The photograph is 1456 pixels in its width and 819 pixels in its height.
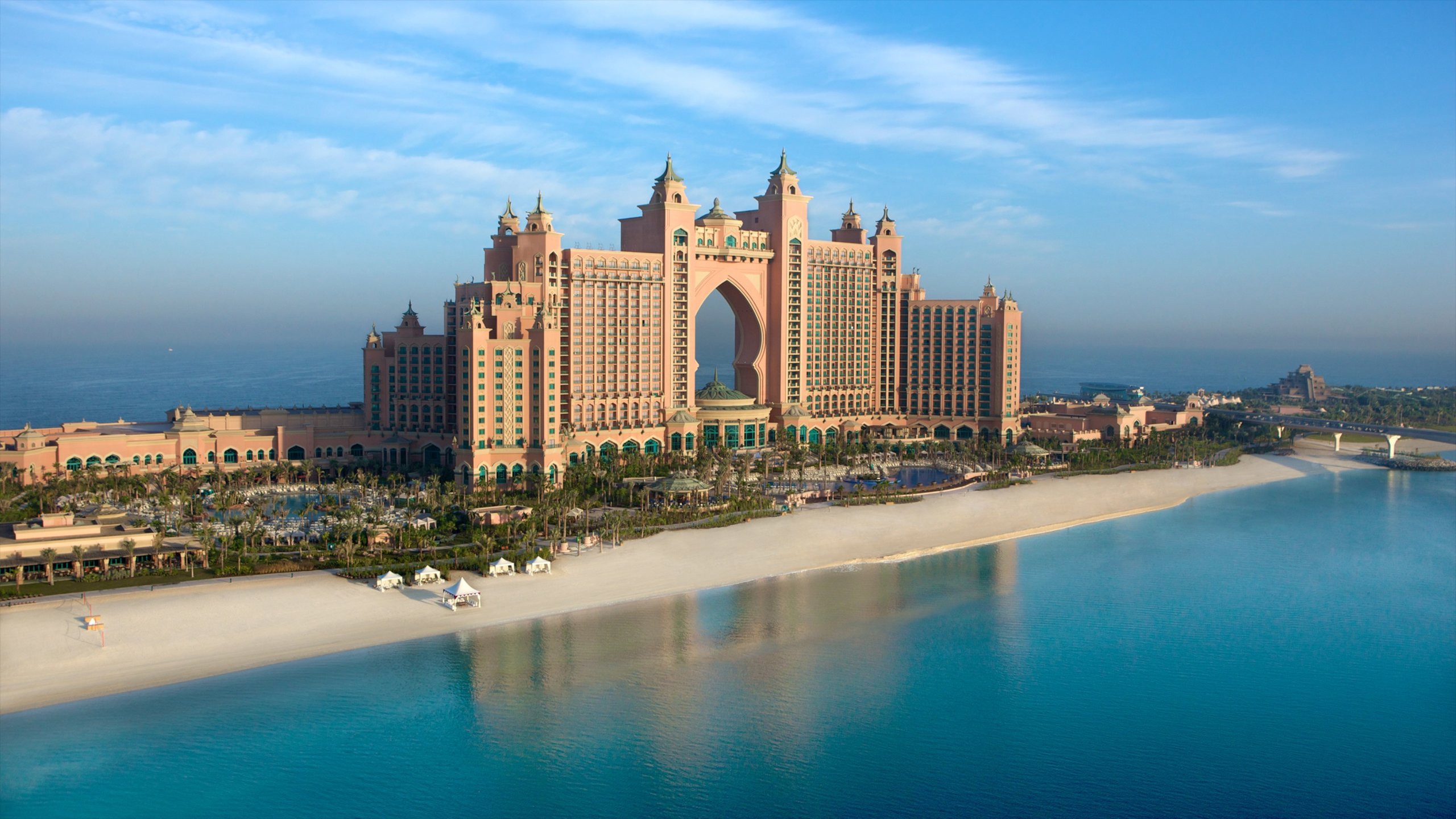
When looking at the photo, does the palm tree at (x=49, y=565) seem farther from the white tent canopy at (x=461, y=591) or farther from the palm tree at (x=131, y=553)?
the white tent canopy at (x=461, y=591)

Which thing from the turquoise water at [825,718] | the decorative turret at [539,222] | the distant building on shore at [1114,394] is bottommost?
the turquoise water at [825,718]

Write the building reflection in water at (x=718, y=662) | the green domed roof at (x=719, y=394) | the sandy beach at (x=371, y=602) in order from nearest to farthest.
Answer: the building reflection in water at (x=718, y=662) → the sandy beach at (x=371, y=602) → the green domed roof at (x=719, y=394)

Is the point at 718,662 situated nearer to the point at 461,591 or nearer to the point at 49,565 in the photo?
the point at 461,591

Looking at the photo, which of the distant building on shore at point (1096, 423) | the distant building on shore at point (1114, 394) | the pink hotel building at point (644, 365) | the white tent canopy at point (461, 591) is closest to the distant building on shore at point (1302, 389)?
the distant building on shore at point (1114, 394)

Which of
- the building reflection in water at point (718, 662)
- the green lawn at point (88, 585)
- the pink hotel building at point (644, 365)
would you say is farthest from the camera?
the pink hotel building at point (644, 365)

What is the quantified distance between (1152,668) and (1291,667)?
4953mm

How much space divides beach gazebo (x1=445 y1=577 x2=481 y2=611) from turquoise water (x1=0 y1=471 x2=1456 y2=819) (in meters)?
2.74

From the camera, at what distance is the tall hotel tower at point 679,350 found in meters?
67.7

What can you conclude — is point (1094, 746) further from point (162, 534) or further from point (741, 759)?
point (162, 534)

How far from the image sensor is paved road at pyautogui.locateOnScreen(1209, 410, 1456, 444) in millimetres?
93062

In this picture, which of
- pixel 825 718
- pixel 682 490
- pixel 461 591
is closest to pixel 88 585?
pixel 461 591

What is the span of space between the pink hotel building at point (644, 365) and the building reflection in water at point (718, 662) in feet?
85.8

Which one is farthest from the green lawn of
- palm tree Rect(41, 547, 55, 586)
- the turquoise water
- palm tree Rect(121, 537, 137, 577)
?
the turquoise water

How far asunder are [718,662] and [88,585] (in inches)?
945
